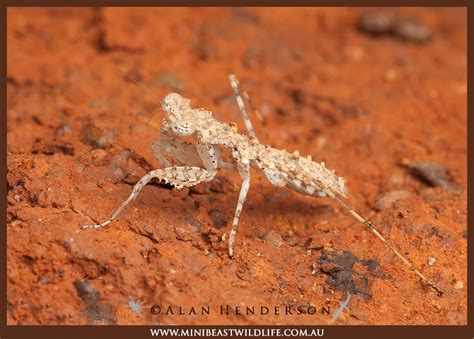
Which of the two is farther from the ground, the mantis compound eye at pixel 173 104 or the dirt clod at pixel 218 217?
the mantis compound eye at pixel 173 104

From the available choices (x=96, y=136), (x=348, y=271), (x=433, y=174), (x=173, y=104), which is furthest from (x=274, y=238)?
(x=433, y=174)

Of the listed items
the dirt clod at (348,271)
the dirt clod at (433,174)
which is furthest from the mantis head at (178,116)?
the dirt clod at (433,174)

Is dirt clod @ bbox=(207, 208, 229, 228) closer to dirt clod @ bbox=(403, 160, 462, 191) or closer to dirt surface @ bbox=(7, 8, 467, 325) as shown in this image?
dirt surface @ bbox=(7, 8, 467, 325)

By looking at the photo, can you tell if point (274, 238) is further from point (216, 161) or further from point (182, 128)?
point (182, 128)

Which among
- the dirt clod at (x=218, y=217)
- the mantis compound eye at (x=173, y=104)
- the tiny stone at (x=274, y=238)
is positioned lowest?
the dirt clod at (x=218, y=217)

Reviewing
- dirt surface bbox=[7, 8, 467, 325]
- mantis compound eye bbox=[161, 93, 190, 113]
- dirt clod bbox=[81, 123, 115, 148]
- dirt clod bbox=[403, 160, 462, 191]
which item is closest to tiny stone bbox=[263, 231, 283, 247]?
dirt surface bbox=[7, 8, 467, 325]

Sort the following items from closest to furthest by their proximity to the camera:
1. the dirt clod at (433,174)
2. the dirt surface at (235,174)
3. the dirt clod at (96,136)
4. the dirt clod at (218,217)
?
the dirt surface at (235,174) < the dirt clod at (218,217) < the dirt clod at (96,136) < the dirt clod at (433,174)

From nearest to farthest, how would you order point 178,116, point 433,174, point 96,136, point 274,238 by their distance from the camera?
1. point 178,116
2. point 274,238
3. point 96,136
4. point 433,174

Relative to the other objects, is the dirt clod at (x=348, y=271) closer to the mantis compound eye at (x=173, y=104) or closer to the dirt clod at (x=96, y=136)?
the mantis compound eye at (x=173, y=104)

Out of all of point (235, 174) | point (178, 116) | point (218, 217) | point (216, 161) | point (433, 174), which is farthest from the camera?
point (433, 174)

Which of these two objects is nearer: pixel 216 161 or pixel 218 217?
pixel 216 161
